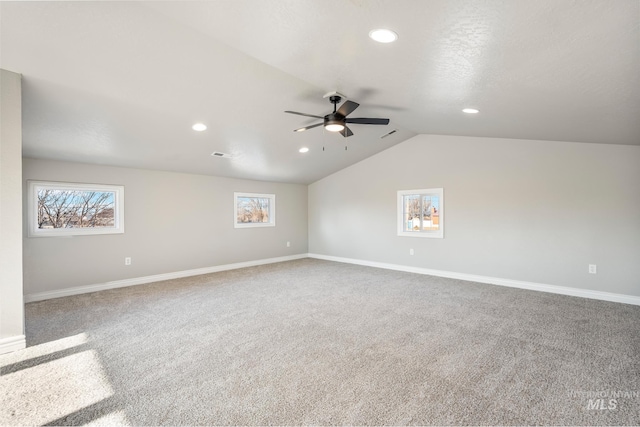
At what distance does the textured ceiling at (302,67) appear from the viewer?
1.81 metres

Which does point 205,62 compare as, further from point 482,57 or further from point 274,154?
point 274,154

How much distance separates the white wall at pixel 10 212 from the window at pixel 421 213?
5.81 meters

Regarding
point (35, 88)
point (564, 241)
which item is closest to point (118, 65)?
point (35, 88)

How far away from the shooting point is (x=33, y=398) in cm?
210

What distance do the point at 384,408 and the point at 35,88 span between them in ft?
13.2

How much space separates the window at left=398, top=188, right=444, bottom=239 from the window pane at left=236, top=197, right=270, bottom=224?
3.25 m

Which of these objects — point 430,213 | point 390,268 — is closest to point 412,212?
point 430,213

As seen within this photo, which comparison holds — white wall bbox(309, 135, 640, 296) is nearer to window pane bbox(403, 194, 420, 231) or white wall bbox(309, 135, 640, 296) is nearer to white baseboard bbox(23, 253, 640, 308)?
white baseboard bbox(23, 253, 640, 308)

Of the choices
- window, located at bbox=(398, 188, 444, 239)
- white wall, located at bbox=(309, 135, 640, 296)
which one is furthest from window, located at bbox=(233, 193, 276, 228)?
window, located at bbox=(398, 188, 444, 239)

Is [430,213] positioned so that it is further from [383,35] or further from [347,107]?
[383,35]

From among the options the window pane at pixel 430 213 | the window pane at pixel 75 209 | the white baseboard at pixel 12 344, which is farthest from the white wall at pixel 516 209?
the white baseboard at pixel 12 344

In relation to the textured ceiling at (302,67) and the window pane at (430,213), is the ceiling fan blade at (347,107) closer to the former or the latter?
the textured ceiling at (302,67)

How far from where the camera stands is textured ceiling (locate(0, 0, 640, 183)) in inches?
71.1

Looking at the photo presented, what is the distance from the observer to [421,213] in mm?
6285
